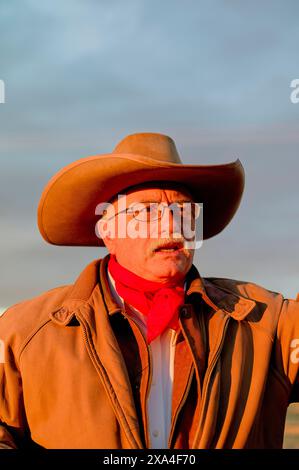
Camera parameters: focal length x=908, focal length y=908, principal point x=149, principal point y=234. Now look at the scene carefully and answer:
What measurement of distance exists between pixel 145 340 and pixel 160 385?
256mm

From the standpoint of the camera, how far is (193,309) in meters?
5.14

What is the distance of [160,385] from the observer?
4934 mm

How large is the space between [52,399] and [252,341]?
1156 millimetres

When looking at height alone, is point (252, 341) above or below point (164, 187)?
below

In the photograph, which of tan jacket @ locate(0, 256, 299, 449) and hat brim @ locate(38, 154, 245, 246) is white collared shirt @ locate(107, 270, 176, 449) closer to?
tan jacket @ locate(0, 256, 299, 449)

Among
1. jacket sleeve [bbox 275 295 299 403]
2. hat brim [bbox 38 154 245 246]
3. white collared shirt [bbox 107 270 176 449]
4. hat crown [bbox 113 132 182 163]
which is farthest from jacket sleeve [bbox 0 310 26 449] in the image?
jacket sleeve [bbox 275 295 299 403]

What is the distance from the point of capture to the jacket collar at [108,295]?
5.09 metres

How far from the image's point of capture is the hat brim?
5070mm

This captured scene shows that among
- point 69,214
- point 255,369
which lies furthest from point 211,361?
point 69,214

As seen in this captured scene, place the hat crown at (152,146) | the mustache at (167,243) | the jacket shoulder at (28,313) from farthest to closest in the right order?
the hat crown at (152,146) < the jacket shoulder at (28,313) < the mustache at (167,243)

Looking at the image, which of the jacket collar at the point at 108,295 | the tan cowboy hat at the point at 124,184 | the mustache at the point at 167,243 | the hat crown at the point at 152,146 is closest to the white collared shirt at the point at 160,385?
the jacket collar at the point at 108,295

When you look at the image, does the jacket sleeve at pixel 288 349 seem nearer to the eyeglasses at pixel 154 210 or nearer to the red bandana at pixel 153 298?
the red bandana at pixel 153 298
